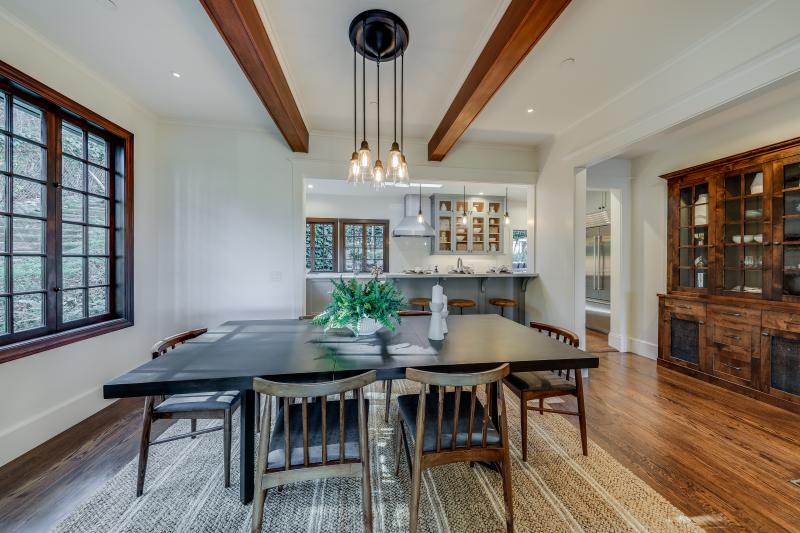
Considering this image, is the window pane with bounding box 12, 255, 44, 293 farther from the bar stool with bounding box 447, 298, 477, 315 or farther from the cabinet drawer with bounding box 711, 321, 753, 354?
the cabinet drawer with bounding box 711, 321, 753, 354

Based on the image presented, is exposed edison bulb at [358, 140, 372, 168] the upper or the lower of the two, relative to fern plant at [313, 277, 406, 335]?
Result: upper

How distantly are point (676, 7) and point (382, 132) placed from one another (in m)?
2.57

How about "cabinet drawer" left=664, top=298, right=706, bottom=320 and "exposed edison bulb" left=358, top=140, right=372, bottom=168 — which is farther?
"cabinet drawer" left=664, top=298, right=706, bottom=320

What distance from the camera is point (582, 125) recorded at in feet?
10.9

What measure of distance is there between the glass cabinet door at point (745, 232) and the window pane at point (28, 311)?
5907 millimetres

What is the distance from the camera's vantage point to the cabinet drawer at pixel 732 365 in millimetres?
2891

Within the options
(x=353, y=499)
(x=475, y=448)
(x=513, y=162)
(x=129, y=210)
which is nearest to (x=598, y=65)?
(x=513, y=162)

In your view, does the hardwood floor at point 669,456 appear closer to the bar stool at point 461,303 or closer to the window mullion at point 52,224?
the window mullion at point 52,224

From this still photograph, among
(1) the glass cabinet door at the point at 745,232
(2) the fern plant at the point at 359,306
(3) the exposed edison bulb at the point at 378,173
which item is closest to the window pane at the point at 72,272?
(2) the fern plant at the point at 359,306

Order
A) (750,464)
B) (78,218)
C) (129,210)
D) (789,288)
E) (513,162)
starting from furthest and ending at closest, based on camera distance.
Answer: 1. (513,162)
2. (129,210)
3. (789,288)
4. (78,218)
5. (750,464)

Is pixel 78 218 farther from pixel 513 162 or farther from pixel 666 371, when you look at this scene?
pixel 666 371

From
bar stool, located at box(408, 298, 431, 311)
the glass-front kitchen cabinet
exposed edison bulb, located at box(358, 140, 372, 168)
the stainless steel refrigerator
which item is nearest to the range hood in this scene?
the glass-front kitchen cabinet

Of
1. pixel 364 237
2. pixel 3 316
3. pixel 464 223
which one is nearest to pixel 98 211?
pixel 3 316

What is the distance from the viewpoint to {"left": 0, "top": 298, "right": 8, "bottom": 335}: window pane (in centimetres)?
202
